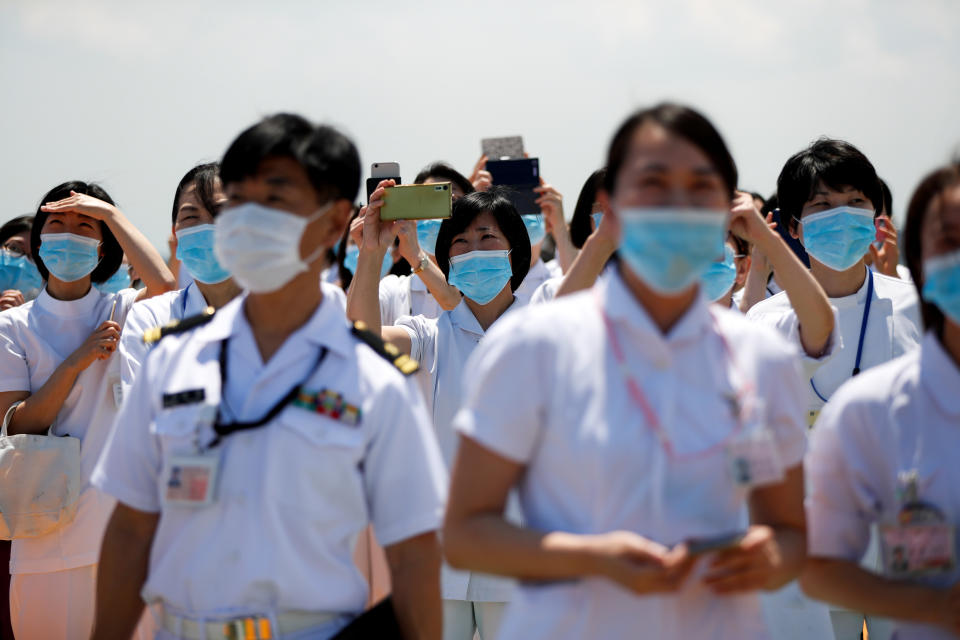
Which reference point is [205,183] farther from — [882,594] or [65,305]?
[882,594]

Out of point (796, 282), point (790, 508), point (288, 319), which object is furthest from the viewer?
point (796, 282)

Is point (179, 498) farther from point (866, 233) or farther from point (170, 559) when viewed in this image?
point (866, 233)

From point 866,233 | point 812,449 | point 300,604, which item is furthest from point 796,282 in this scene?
point 300,604

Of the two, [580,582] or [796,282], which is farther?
[796,282]

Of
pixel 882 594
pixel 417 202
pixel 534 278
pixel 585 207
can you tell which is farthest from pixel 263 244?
pixel 534 278

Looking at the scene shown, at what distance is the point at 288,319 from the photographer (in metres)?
3.04

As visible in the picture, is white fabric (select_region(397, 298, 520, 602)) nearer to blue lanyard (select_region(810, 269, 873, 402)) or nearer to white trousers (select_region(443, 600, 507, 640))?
white trousers (select_region(443, 600, 507, 640))

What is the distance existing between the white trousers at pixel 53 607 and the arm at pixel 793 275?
3.49 meters

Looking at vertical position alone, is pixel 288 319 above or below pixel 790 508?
above

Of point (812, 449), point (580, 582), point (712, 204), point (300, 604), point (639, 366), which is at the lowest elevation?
point (300, 604)

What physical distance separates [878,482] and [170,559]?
1865mm

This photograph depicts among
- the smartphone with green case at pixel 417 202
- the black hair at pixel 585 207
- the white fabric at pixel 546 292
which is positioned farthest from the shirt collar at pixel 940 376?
the black hair at pixel 585 207

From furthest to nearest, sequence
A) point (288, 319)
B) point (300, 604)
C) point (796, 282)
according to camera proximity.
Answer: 1. point (796, 282)
2. point (288, 319)
3. point (300, 604)

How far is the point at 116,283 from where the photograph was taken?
21.1 ft
